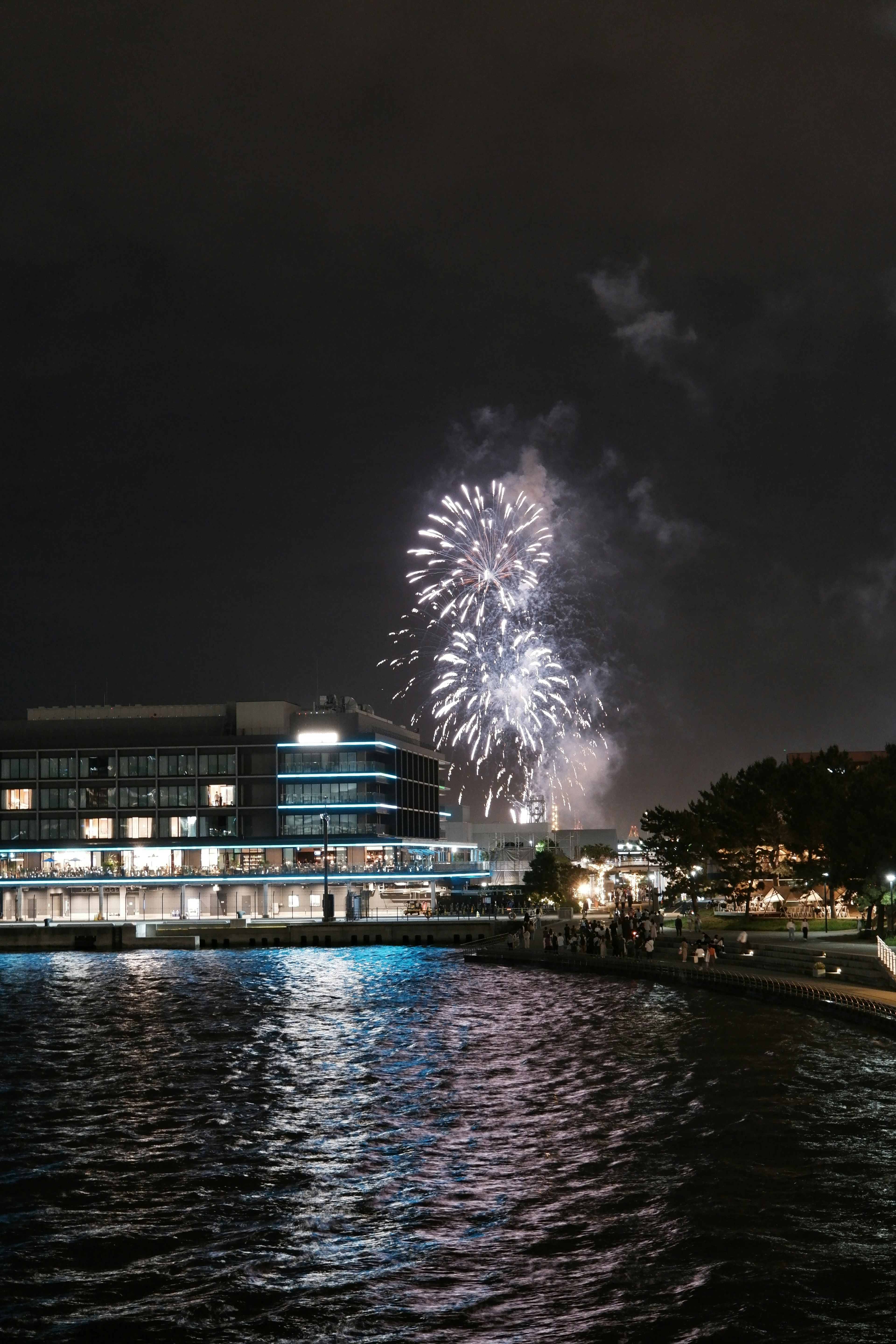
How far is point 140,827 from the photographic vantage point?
509ft

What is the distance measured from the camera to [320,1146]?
3394 cm

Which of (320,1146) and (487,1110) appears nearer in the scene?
(320,1146)

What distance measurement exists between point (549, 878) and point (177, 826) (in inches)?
1674

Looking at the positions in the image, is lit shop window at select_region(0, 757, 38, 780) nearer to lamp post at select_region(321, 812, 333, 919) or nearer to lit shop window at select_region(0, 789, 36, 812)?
lit shop window at select_region(0, 789, 36, 812)

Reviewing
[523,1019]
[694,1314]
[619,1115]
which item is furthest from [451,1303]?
[523,1019]

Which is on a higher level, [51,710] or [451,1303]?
[51,710]

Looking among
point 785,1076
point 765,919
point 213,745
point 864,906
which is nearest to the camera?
point 785,1076

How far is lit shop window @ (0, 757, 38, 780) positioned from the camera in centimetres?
15712

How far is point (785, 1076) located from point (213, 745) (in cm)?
12105

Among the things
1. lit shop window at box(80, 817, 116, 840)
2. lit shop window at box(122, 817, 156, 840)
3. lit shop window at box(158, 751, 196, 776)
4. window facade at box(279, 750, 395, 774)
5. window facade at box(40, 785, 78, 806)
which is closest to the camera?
lit shop window at box(122, 817, 156, 840)

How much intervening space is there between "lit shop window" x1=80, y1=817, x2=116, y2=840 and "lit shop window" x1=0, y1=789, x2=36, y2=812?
6573 millimetres

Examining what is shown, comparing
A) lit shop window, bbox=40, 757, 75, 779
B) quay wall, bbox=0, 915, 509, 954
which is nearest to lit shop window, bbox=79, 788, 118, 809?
lit shop window, bbox=40, 757, 75, 779

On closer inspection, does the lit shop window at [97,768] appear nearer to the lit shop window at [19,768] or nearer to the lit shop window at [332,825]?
the lit shop window at [19,768]

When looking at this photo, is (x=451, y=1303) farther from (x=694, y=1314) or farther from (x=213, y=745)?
(x=213, y=745)
